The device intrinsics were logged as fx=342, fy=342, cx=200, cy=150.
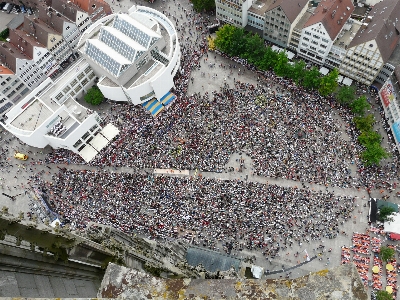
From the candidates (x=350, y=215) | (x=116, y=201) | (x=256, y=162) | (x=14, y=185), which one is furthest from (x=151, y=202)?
(x=350, y=215)

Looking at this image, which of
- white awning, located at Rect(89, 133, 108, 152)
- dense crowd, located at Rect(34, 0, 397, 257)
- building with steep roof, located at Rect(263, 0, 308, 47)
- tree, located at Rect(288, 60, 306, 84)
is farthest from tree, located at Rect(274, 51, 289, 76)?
white awning, located at Rect(89, 133, 108, 152)

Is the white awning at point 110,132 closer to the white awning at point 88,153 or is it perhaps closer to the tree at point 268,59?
the white awning at point 88,153

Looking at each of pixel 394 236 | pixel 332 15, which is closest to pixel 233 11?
pixel 332 15

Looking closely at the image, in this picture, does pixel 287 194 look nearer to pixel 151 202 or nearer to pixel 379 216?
pixel 379 216

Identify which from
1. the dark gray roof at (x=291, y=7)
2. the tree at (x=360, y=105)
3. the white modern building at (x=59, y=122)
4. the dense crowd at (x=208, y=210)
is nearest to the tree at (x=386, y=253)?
the dense crowd at (x=208, y=210)

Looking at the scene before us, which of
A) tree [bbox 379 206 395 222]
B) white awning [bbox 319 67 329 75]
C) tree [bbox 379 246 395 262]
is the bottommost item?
tree [bbox 379 246 395 262]

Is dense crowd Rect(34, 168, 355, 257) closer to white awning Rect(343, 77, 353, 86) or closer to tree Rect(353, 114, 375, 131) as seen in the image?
tree Rect(353, 114, 375, 131)
